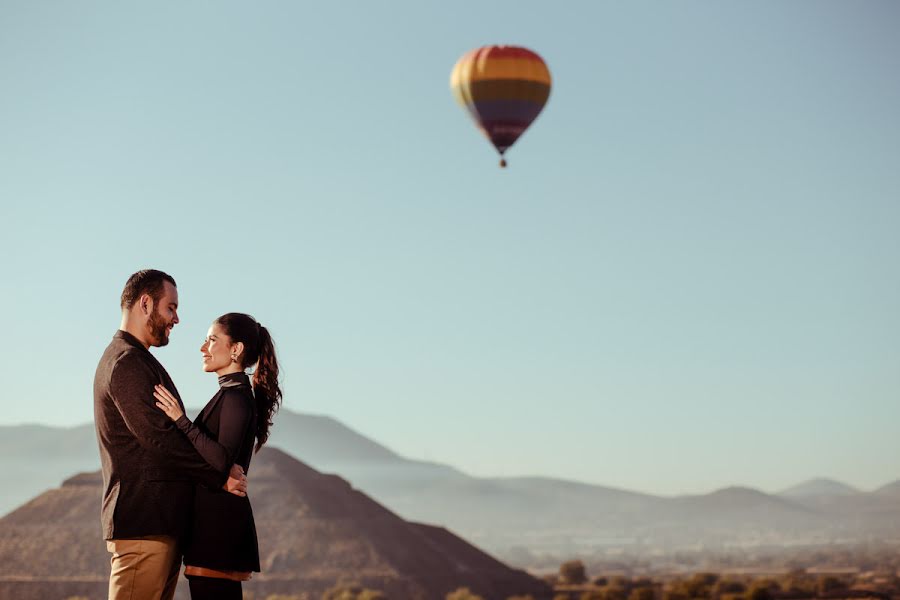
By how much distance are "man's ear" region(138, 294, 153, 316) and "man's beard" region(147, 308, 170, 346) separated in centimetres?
4

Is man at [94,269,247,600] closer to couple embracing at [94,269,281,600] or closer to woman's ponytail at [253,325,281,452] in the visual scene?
couple embracing at [94,269,281,600]

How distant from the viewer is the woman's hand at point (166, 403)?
1029 centimetres

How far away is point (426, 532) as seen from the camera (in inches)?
6294

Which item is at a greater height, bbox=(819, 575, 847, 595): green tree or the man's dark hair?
bbox=(819, 575, 847, 595): green tree

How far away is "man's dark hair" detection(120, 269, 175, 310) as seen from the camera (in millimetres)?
10477

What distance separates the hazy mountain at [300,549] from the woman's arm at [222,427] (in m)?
118

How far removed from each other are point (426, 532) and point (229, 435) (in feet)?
497

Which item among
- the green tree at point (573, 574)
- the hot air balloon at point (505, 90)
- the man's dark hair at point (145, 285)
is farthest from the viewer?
the green tree at point (573, 574)

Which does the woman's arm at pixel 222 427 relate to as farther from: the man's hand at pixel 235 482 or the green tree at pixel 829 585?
the green tree at pixel 829 585

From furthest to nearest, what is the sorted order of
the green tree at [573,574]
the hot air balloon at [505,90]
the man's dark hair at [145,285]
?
the green tree at [573,574] < the hot air balloon at [505,90] < the man's dark hair at [145,285]

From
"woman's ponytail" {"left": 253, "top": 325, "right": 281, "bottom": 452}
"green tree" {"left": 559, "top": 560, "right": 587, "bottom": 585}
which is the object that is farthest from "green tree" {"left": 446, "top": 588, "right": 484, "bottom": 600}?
"woman's ponytail" {"left": 253, "top": 325, "right": 281, "bottom": 452}

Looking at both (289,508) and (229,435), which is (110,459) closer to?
(229,435)

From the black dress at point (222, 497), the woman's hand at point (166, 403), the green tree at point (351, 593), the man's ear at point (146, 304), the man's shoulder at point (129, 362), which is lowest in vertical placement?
the black dress at point (222, 497)

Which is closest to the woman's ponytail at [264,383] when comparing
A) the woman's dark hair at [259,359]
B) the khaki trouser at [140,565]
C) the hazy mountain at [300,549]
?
the woman's dark hair at [259,359]
